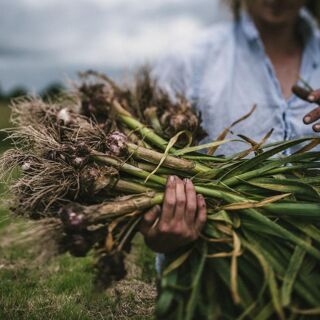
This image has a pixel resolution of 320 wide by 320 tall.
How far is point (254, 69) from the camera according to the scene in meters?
3.00

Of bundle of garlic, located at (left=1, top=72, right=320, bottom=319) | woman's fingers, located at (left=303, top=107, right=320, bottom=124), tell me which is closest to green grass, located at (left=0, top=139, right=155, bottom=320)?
bundle of garlic, located at (left=1, top=72, right=320, bottom=319)

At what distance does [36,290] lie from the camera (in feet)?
8.82

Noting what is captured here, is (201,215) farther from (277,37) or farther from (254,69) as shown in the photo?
(277,37)

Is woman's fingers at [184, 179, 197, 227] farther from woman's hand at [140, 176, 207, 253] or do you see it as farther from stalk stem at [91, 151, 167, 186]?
stalk stem at [91, 151, 167, 186]

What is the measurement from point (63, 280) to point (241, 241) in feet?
4.23

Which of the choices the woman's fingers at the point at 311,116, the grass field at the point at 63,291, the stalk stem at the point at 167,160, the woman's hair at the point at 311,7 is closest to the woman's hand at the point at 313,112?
the woman's fingers at the point at 311,116

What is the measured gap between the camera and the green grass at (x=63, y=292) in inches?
95.0

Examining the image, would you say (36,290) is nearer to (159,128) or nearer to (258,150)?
(159,128)

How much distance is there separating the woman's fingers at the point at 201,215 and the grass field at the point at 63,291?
1.30 ft

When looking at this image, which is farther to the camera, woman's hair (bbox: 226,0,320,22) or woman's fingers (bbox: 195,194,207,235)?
woman's hair (bbox: 226,0,320,22)

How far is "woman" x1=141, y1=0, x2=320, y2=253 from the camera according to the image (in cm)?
283

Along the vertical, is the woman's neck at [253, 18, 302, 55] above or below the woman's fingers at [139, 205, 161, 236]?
above

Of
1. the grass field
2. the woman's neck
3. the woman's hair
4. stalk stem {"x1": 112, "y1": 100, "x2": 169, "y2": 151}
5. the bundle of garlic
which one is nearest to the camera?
the bundle of garlic

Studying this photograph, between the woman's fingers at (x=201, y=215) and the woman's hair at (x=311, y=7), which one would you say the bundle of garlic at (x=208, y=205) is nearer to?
the woman's fingers at (x=201, y=215)
